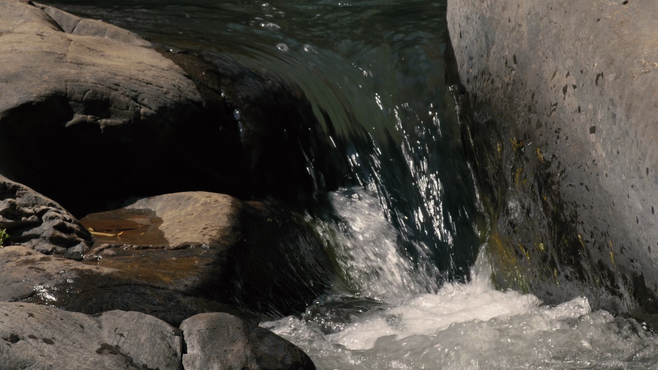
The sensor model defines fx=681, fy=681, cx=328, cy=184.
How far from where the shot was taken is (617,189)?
11.7ft

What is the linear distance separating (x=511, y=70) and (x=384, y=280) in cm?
175

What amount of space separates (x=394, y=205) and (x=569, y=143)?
1.89 m

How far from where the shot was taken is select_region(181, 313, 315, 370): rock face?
282 centimetres

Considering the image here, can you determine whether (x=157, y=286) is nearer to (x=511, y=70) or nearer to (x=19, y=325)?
(x=19, y=325)

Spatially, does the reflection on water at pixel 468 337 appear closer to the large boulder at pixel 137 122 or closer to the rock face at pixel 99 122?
the large boulder at pixel 137 122

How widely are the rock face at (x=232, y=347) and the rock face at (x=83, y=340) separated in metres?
0.08

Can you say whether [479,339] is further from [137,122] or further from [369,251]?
[137,122]

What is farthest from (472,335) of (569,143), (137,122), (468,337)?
(137,122)

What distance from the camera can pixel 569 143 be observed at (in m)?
4.00

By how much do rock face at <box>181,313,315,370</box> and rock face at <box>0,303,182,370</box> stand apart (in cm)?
8

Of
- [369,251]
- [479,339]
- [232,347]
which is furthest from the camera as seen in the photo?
[369,251]

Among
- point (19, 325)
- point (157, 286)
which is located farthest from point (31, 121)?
point (19, 325)

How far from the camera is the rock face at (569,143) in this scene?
3.44 metres

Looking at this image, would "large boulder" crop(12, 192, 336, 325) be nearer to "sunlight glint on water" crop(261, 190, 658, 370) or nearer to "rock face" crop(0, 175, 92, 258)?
"rock face" crop(0, 175, 92, 258)
